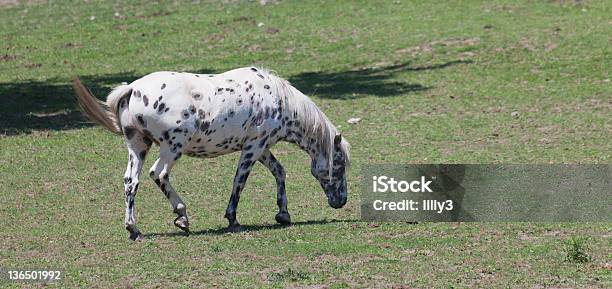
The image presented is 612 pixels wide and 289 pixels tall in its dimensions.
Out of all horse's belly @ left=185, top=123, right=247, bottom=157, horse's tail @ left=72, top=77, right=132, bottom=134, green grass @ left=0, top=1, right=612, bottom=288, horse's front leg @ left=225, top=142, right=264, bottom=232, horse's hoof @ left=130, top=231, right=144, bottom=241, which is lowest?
green grass @ left=0, top=1, right=612, bottom=288

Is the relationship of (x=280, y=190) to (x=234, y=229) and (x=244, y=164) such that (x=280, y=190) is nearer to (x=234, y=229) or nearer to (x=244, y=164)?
(x=244, y=164)

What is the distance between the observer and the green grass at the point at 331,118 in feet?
35.4

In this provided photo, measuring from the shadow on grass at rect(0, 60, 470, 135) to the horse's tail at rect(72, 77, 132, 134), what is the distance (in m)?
7.45

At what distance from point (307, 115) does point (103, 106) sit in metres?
2.24

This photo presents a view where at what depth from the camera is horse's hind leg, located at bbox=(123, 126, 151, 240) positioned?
12.2 meters

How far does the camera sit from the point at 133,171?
12.4 m

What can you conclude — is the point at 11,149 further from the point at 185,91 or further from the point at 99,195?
the point at 185,91

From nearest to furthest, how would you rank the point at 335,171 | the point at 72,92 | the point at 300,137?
the point at 300,137 → the point at 335,171 → the point at 72,92

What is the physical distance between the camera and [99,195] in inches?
604

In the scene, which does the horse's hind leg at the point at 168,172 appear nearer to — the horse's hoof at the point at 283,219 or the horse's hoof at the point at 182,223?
Answer: the horse's hoof at the point at 182,223

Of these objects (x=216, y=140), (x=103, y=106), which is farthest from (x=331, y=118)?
(x=103, y=106)
